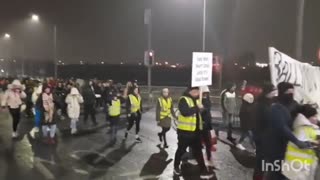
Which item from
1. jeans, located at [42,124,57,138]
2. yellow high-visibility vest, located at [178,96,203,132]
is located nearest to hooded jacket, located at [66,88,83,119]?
jeans, located at [42,124,57,138]

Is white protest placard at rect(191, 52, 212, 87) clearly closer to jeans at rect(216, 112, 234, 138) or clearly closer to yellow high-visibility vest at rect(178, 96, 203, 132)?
yellow high-visibility vest at rect(178, 96, 203, 132)

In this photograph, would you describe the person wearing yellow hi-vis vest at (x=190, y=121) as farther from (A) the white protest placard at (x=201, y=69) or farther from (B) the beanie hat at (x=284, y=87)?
(B) the beanie hat at (x=284, y=87)

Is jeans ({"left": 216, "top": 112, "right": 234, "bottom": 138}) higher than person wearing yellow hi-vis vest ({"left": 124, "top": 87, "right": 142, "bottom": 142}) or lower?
lower

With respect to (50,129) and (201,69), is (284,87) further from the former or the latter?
(50,129)

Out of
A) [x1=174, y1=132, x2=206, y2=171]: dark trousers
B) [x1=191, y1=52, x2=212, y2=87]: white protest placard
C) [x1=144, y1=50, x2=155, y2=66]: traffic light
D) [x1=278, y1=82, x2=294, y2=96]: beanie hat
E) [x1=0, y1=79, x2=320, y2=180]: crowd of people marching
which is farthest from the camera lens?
[x1=144, y1=50, x2=155, y2=66]: traffic light

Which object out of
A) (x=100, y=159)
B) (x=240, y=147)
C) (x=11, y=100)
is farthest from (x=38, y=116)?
(x=240, y=147)

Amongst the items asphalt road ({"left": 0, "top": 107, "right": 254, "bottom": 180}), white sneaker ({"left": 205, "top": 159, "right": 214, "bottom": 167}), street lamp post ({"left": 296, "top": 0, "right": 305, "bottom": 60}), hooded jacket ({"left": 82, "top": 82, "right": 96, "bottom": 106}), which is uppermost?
street lamp post ({"left": 296, "top": 0, "right": 305, "bottom": 60})

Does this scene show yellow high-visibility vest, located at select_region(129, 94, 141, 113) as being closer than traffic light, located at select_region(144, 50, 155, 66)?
Yes

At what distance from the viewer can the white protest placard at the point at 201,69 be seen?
30.1ft

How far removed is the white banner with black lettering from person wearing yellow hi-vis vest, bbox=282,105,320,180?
5.18 feet

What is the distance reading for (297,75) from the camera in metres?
9.08

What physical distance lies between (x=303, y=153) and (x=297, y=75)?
303cm

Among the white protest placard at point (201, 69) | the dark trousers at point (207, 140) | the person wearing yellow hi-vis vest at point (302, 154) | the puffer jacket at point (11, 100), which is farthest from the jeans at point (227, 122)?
the person wearing yellow hi-vis vest at point (302, 154)

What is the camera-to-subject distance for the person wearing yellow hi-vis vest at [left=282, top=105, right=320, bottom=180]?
631 cm
